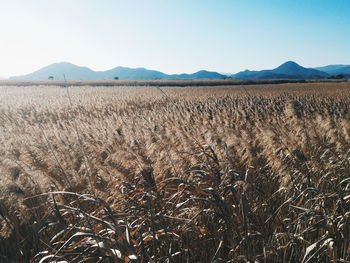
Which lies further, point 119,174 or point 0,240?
point 119,174

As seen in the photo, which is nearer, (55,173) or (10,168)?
(10,168)

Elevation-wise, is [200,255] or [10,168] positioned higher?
[10,168]

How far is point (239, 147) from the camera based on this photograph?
16.8 feet

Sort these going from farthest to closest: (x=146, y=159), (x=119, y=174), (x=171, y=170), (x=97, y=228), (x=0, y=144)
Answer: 1. (x=0, y=144)
2. (x=146, y=159)
3. (x=171, y=170)
4. (x=119, y=174)
5. (x=97, y=228)

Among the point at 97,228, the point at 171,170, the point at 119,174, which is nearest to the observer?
the point at 97,228

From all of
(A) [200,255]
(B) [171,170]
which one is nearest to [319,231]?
(A) [200,255]

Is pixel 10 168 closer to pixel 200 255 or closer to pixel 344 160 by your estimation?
pixel 200 255

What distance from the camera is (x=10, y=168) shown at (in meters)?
3.65

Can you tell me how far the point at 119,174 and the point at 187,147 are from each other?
165cm

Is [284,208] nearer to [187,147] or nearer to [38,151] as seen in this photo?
[187,147]

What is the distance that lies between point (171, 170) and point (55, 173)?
5.70 feet

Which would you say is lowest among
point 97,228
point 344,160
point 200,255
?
point 200,255

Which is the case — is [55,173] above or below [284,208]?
above

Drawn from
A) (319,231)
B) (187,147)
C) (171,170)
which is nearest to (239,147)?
(187,147)
